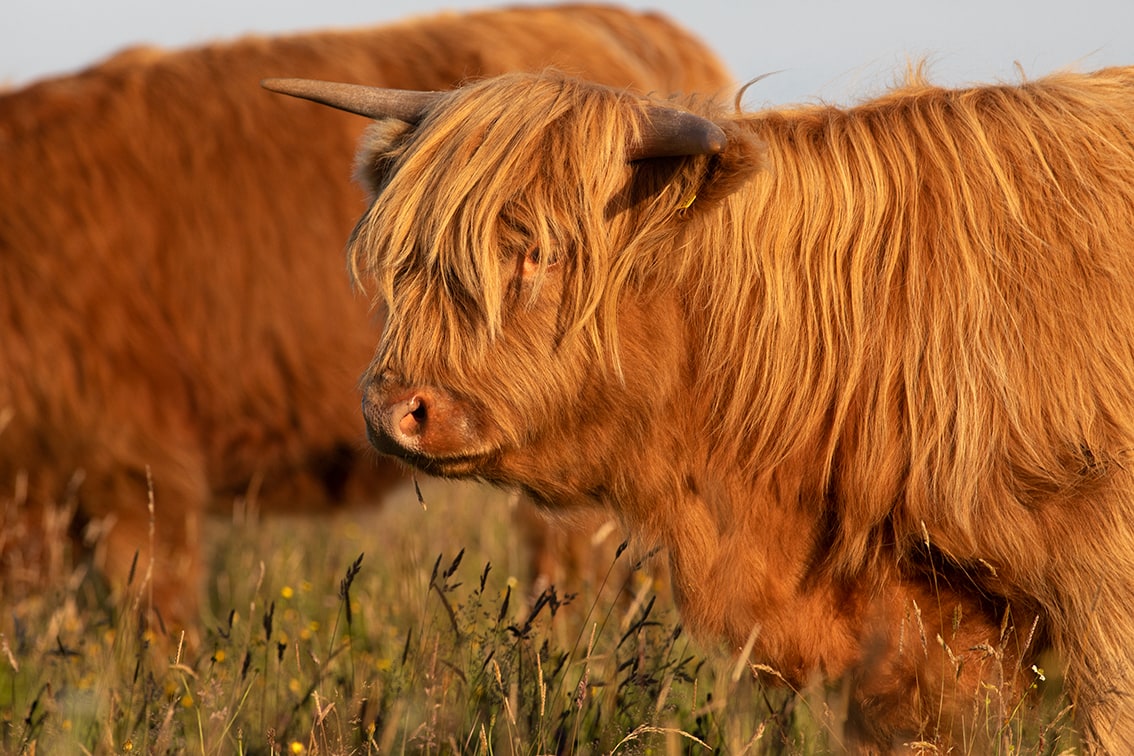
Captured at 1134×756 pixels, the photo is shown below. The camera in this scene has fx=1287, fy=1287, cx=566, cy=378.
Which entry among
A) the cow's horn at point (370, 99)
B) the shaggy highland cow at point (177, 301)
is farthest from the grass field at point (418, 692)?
the cow's horn at point (370, 99)

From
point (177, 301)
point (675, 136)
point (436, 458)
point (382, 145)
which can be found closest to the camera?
point (675, 136)

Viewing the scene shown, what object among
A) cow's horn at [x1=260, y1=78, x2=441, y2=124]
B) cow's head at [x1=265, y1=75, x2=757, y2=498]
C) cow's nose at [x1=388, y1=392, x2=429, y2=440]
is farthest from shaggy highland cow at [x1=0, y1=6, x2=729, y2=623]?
cow's nose at [x1=388, y1=392, x2=429, y2=440]

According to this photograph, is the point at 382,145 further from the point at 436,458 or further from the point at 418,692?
the point at 418,692

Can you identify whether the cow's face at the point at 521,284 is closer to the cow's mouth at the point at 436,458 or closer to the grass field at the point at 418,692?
the cow's mouth at the point at 436,458

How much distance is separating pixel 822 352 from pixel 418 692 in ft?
4.19

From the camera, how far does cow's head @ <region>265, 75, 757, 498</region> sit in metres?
2.39

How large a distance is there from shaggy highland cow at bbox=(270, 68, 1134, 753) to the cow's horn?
0.71 ft

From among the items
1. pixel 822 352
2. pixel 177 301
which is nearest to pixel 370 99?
pixel 822 352

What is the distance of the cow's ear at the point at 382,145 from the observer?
269 cm

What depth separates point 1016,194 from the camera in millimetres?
2391

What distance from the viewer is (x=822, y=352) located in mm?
2461

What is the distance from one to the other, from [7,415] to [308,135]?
155 centimetres

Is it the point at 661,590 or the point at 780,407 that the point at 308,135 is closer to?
the point at 661,590

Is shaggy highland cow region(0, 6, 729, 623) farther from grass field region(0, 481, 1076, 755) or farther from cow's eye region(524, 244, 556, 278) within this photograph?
cow's eye region(524, 244, 556, 278)
